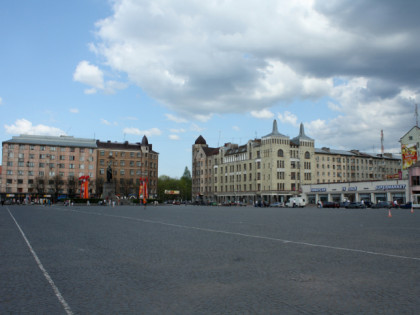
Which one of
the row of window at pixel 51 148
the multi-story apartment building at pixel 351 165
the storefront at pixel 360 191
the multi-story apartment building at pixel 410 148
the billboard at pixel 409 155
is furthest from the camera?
the multi-story apartment building at pixel 351 165

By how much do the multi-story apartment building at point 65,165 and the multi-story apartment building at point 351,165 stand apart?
54.5 m

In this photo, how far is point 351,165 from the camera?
429 feet

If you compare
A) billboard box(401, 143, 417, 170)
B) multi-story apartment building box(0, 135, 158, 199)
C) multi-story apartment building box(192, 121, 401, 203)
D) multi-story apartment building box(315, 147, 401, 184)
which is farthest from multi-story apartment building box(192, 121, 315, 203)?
billboard box(401, 143, 417, 170)

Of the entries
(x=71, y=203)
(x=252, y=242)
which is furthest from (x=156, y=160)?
(x=252, y=242)

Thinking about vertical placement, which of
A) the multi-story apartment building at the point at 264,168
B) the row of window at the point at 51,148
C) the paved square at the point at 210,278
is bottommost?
the paved square at the point at 210,278

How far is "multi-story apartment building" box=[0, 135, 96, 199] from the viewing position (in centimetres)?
10919

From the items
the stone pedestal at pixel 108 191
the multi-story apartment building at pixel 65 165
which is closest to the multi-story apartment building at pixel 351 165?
the multi-story apartment building at pixel 65 165

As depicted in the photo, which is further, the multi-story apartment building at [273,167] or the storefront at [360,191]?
the multi-story apartment building at [273,167]

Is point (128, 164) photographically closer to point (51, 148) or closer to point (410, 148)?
point (51, 148)

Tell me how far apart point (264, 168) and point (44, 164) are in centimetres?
6208

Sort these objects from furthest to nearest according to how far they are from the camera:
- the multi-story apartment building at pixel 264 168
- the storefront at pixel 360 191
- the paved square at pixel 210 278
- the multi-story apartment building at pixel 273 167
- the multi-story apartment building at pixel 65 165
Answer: the multi-story apartment building at pixel 273 167, the multi-story apartment building at pixel 264 168, the multi-story apartment building at pixel 65 165, the storefront at pixel 360 191, the paved square at pixel 210 278

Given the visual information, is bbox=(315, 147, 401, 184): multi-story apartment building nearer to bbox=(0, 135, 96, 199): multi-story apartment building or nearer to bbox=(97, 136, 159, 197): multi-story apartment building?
bbox=(97, 136, 159, 197): multi-story apartment building

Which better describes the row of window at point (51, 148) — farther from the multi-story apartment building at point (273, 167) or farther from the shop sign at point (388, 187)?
the shop sign at point (388, 187)

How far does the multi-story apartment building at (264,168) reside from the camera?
112500mm
